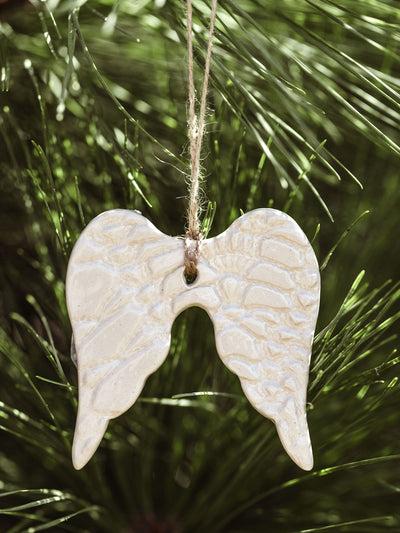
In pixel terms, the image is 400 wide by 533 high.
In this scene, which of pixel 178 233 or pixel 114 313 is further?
pixel 178 233

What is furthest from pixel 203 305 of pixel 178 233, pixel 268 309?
pixel 178 233

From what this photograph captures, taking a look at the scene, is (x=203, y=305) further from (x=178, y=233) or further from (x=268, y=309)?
(x=178, y=233)

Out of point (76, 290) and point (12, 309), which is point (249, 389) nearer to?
point (76, 290)
